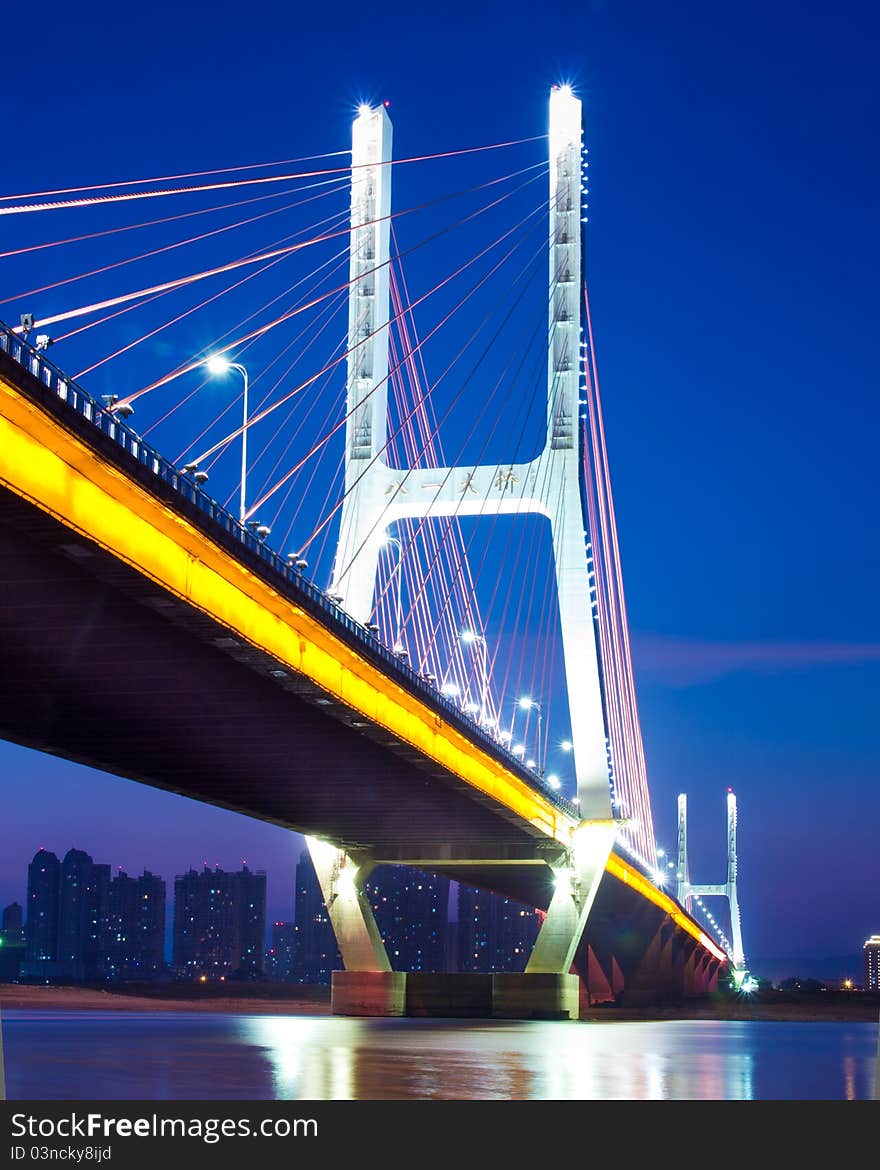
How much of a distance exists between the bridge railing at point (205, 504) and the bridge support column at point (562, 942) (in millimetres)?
17364

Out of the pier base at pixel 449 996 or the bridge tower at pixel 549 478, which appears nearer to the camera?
the bridge tower at pixel 549 478

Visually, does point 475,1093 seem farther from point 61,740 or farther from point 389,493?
point 389,493

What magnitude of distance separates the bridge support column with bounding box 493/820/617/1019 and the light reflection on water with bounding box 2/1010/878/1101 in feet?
54.1

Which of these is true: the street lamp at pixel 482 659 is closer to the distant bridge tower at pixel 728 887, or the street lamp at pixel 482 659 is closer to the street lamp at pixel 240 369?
the street lamp at pixel 240 369

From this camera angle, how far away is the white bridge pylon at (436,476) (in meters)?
59.5

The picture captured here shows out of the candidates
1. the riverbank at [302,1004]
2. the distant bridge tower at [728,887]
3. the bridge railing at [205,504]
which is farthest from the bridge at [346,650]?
the distant bridge tower at [728,887]

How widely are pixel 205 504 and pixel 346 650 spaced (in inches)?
402

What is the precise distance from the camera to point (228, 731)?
43875mm

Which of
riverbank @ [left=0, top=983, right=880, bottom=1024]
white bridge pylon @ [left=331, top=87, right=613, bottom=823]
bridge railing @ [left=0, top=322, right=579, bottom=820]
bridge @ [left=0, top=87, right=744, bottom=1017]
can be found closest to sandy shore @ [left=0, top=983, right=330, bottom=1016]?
riverbank @ [left=0, top=983, right=880, bottom=1024]

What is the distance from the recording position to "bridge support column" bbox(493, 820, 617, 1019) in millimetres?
66500

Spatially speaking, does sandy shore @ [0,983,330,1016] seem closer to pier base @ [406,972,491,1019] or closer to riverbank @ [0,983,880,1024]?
riverbank @ [0,983,880,1024]

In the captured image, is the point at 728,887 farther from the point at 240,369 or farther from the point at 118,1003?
the point at 240,369

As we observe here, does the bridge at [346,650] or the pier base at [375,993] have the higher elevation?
the bridge at [346,650]

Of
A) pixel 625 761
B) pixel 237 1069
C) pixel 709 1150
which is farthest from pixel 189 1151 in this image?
pixel 625 761
